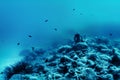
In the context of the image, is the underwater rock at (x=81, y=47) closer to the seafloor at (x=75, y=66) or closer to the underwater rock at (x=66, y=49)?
the seafloor at (x=75, y=66)

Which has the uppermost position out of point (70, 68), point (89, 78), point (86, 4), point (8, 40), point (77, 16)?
point (86, 4)

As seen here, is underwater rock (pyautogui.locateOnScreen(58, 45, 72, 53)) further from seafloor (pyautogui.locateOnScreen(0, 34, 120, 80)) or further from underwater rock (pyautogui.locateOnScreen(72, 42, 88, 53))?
underwater rock (pyautogui.locateOnScreen(72, 42, 88, 53))

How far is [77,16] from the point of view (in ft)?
57.3

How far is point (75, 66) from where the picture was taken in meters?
7.03

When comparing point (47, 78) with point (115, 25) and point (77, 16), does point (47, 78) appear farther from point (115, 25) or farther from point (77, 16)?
point (77, 16)

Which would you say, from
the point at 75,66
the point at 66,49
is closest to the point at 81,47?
the point at 66,49

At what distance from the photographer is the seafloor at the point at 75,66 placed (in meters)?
6.68

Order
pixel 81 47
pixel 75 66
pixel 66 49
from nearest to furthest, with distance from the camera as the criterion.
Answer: pixel 75 66, pixel 81 47, pixel 66 49

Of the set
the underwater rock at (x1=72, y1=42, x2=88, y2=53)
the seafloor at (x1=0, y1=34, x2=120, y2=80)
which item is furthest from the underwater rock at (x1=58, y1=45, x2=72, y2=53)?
the underwater rock at (x1=72, y1=42, x2=88, y2=53)

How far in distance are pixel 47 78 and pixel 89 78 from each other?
4.39ft

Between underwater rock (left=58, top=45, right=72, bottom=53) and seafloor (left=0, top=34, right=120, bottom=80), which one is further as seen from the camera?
underwater rock (left=58, top=45, right=72, bottom=53)

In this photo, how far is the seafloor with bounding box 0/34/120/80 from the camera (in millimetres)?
6680

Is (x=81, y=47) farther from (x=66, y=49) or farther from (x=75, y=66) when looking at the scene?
(x=75, y=66)

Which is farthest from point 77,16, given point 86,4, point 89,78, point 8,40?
point 89,78
